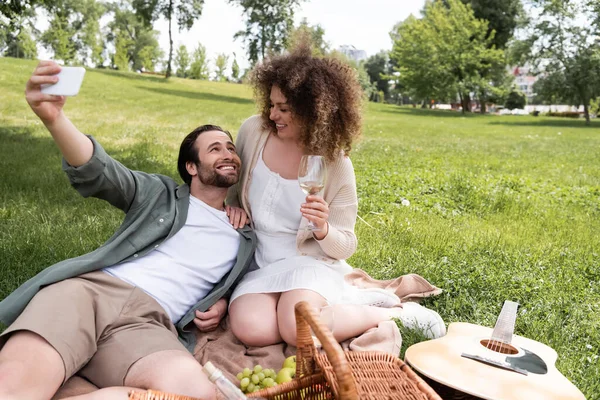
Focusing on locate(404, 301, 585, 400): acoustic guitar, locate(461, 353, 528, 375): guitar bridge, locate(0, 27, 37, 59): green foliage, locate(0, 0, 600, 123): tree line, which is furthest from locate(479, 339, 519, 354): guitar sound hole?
locate(0, 27, 37, 59): green foliage

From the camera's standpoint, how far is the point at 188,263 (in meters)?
3.60

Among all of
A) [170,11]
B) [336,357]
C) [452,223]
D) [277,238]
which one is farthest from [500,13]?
[336,357]

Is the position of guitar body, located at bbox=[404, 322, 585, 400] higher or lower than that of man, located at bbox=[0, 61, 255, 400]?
lower

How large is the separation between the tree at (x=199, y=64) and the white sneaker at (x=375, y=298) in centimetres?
5829

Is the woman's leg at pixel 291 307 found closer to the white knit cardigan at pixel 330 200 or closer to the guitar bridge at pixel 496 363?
the white knit cardigan at pixel 330 200

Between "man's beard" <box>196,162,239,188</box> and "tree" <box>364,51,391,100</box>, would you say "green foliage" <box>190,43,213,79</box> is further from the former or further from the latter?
"man's beard" <box>196,162,239,188</box>

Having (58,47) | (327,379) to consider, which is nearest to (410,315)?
(327,379)

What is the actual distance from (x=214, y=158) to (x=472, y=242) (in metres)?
3.54

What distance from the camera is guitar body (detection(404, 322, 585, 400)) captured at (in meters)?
2.72

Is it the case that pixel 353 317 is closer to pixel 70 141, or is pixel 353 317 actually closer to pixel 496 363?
pixel 496 363

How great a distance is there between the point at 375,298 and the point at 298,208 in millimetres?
966

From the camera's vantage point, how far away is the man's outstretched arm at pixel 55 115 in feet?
9.12

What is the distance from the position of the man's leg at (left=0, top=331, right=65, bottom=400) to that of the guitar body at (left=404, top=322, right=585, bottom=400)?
1.91 meters

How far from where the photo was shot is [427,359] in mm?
3061
